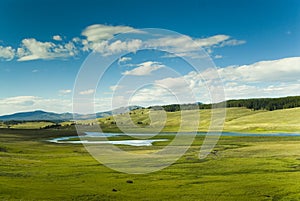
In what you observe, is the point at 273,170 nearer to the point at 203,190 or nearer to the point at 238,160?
Result: the point at 238,160

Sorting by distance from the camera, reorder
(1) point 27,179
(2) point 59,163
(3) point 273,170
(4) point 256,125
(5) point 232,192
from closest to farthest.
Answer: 1. (5) point 232,192
2. (1) point 27,179
3. (3) point 273,170
4. (2) point 59,163
5. (4) point 256,125

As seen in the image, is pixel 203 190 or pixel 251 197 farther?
pixel 203 190

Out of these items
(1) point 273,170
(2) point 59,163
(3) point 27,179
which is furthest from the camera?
(2) point 59,163

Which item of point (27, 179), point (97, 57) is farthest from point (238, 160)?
point (27, 179)

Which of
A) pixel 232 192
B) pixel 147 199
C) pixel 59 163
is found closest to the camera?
pixel 147 199

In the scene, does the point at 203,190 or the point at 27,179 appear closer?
the point at 203,190

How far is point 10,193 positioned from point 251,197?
2851 cm

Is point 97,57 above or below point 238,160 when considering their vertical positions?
above

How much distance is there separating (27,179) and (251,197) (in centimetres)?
3123

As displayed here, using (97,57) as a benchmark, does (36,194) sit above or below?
below

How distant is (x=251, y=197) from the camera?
1642 inches

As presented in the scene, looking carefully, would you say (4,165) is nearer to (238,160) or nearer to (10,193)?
(10,193)

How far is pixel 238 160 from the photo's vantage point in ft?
234

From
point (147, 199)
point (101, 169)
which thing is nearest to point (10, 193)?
point (147, 199)
